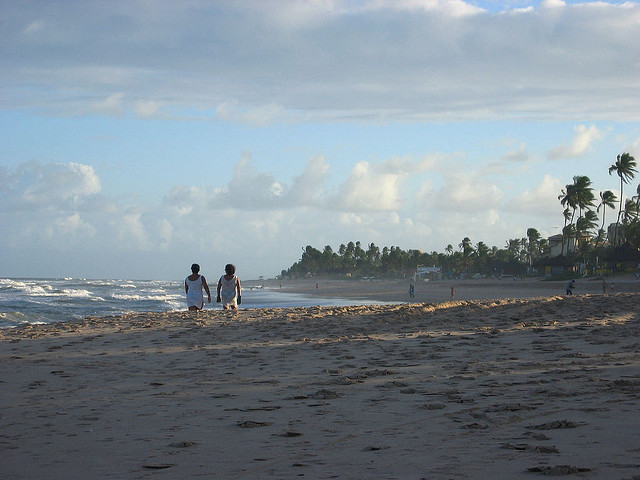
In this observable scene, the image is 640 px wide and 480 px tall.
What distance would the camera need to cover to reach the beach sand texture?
378 cm

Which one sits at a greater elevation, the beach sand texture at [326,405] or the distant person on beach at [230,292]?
the distant person on beach at [230,292]

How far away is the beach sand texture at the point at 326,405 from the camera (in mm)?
3775

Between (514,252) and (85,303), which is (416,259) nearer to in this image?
(514,252)

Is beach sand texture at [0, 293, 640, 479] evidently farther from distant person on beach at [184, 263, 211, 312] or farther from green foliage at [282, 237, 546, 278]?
green foliage at [282, 237, 546, 278]

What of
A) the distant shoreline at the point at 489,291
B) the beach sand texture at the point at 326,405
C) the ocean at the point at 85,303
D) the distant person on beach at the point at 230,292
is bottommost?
the distant shoreline at the point at 489,291

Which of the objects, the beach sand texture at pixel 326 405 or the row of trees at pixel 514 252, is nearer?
the beach sand texture at pixel 326 405

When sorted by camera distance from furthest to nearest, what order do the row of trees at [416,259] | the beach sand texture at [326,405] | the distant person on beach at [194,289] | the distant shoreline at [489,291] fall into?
1. the row of trees at [416,259]
2. the distant shoreline at [489,291]
3. the distant person on beach at [194,289]
4. the beach sand texture at [326,405]

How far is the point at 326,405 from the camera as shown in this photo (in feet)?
18.0

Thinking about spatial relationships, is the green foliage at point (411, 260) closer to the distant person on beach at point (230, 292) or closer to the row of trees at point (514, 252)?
the row of trees at point (514, 252)

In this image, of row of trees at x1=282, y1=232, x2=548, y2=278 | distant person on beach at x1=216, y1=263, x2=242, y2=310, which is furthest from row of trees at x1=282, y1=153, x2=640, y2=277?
distant person on beach at x1=216, y1=263, x2=242, y2=310

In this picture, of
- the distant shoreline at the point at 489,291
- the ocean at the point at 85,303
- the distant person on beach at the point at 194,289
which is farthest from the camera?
the distant shoreline at the point at 489,291

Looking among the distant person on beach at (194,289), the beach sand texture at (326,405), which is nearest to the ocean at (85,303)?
the distant person on beach at (194,289)

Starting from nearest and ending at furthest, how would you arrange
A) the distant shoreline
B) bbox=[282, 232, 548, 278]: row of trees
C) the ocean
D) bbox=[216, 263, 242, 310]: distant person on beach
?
bbox=[216, 263, 242, 310]: distant person on beach < the ocean < the distant shoreline < bbox=[282, 232, 548, 278]: row of trees

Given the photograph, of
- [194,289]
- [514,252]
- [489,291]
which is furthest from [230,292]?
[514,252]
